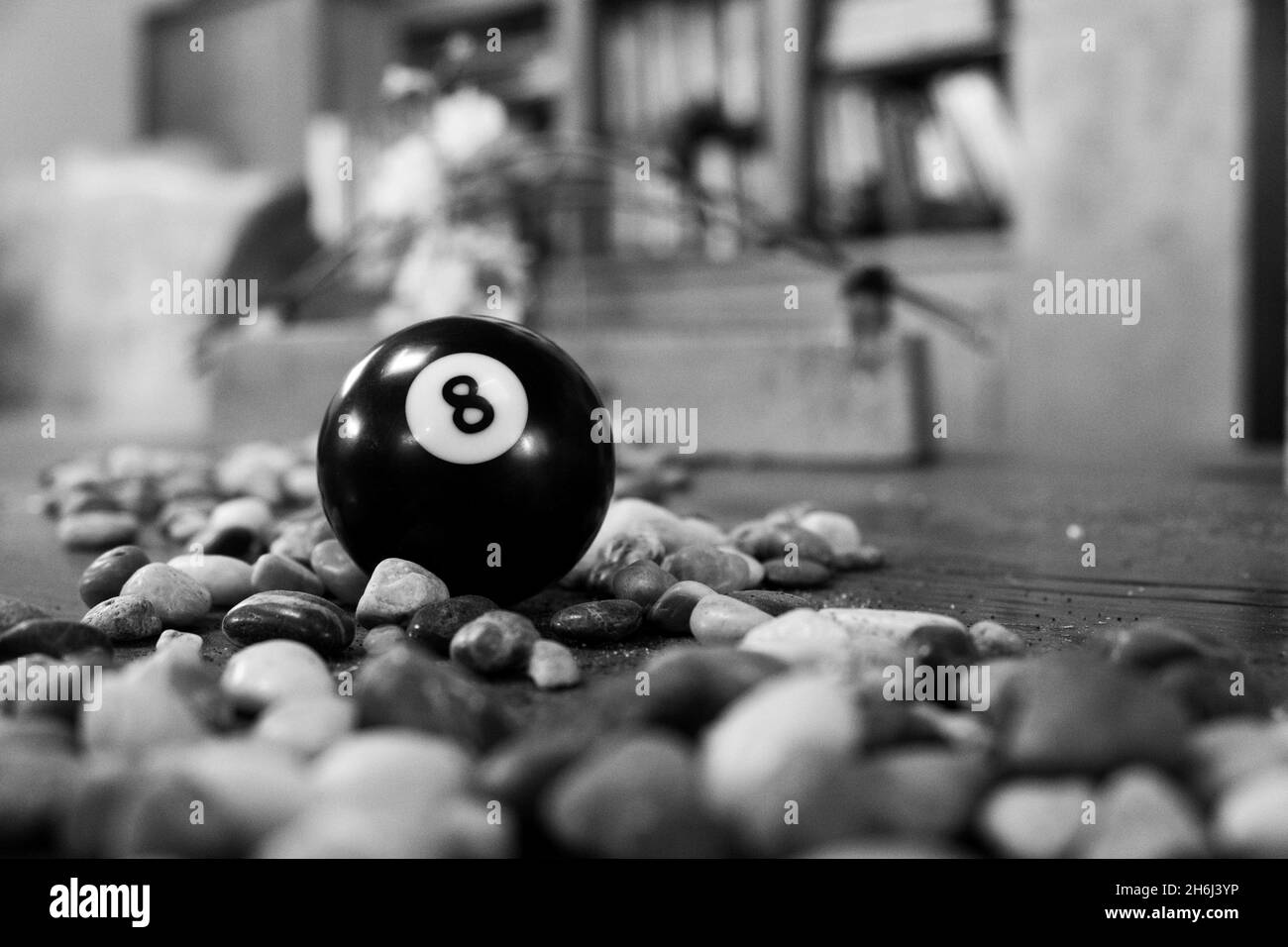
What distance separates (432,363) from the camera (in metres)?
0.84

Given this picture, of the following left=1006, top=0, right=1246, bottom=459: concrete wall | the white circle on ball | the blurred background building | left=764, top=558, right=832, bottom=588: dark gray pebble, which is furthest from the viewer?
left=1006, top=0, right=1246, bottom=459: concrete wall

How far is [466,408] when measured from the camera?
32.3 inches

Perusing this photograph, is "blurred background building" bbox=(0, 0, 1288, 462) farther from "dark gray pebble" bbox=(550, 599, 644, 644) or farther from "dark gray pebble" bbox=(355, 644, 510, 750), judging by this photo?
"dark gray pebble" bbox=(355, 644, 510, 750)

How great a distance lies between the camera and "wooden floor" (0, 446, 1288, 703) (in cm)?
83

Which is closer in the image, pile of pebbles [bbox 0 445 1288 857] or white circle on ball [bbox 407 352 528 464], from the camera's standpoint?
pile of pebbles [bbox 0 445 1288 857]

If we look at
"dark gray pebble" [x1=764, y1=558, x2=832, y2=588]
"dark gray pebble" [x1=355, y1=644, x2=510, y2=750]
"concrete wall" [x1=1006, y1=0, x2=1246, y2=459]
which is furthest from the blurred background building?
"dark gray pebble" [x1=355, y1=644, x2=510, y2=750]

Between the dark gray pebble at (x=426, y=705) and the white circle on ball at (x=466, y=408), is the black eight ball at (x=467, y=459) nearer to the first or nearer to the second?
the white circle on ball at (x=466, y=408)

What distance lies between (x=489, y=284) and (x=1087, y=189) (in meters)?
1.35

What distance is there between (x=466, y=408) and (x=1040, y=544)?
0.66 metres

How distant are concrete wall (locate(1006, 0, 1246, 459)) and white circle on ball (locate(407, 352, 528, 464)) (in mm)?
1978

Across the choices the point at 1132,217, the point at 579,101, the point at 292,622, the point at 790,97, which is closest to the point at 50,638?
the point at 292,622

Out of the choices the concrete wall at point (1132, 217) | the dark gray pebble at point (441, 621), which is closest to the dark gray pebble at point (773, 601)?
the dark gray pebble at point (441, 621)

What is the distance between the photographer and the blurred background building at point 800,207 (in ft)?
7.09
